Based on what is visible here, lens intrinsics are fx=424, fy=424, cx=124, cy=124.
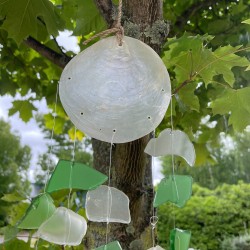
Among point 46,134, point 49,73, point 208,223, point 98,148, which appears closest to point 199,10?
point 49,73

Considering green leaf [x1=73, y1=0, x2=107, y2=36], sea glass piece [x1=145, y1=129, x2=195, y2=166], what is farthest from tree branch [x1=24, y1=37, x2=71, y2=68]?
sea glass piece [x1=145, y1=129, x2=195, y2=166]

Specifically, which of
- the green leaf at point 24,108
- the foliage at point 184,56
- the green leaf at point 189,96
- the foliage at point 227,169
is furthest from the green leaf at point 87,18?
the foliage at point 227,169

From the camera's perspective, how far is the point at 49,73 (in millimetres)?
1513

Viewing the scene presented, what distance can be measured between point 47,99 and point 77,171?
1003 mm

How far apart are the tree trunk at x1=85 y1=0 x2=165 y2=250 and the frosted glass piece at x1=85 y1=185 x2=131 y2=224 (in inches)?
6.8

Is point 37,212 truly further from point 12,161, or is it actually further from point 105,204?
point 12,161

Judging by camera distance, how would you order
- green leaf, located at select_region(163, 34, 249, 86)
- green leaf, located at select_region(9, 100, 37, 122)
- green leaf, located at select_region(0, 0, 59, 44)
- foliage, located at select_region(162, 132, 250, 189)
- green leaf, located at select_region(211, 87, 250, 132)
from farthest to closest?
1. foliage, located at select_region(162, 132, 250, 189)
2. green leaf, located at select_region(9, 100, 37, 122)
3. green leaf, located at select_region(0, 0, 59, 44)
4. green leaf, located at select_region(211, 87, 250, 132)
5. green leaf, located at select_region(163, 34, 249, 86)

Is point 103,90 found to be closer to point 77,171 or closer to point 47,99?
point 77,171

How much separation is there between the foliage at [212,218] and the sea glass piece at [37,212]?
381cm

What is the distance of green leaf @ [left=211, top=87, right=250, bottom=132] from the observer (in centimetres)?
74

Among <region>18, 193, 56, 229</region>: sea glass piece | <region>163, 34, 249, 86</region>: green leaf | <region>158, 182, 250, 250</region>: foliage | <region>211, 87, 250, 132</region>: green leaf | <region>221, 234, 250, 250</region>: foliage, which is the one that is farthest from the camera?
<region>158, 182, 250, 250</region>: foliage

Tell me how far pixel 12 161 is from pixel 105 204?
8.92 meters

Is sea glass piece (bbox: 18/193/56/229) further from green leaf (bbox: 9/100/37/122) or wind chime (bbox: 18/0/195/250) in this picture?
green leaf (bbox: 9/100/37/122)

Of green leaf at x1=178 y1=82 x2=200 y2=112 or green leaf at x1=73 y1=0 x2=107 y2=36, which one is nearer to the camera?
green leaf at x1=178 y1=82 x2=200 y2=112
